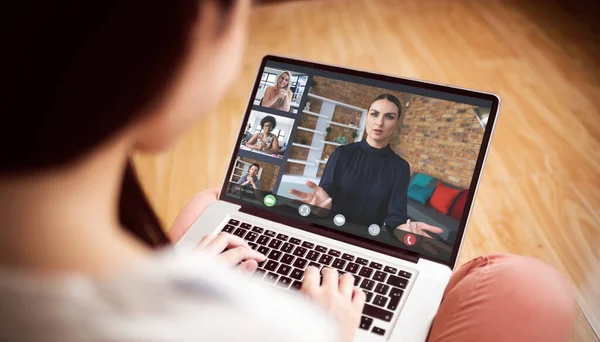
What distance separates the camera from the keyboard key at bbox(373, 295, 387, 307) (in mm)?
914

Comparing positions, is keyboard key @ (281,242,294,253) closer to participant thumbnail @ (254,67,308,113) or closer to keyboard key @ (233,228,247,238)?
keyboard key @ (233,228,247,238)

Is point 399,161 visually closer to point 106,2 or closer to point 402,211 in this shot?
point 402,211

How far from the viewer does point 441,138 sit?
104 centimetres

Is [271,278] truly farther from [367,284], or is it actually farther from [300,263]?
[367,284]

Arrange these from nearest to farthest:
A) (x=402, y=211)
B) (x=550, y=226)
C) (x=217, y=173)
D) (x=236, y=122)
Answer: (x=402, y=211)
(x=550, y=226)
(x=217, y=173)
(x=236, y=122)

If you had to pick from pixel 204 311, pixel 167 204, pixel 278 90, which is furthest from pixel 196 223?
pixel 204 311

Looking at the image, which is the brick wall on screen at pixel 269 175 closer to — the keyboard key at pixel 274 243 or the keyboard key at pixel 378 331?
the keyboard key at pixel 274 243

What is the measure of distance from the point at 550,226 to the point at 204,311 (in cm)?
143

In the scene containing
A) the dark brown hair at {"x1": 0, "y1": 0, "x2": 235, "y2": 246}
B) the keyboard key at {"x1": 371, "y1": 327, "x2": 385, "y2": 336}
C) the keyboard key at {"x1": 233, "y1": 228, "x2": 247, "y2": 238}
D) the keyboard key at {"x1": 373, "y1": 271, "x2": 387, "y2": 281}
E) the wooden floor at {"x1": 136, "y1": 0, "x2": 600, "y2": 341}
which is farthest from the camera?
the wooden floor at {"x1": 136, "y1": 0, "x2": 600, "y2": 341}

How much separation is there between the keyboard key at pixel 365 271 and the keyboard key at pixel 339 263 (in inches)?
1.4

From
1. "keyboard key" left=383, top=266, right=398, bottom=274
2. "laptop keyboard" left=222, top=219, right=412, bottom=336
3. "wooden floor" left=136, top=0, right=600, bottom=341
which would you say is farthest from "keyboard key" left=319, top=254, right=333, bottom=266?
"wooden floor" left=136, top=0, right=600, bottom=341

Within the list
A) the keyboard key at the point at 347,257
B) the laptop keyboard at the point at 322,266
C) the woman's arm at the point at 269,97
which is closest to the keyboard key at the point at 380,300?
the laptop keyboard at the point at 322,266

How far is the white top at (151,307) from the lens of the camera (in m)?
0.34

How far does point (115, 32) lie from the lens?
33 centimetres
